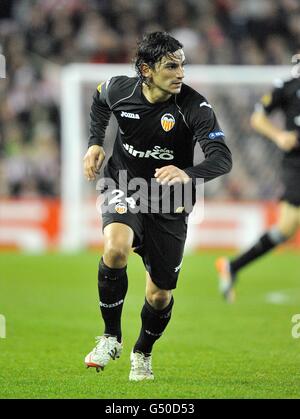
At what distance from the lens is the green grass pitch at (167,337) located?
5.34m

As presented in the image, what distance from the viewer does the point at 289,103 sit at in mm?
9352

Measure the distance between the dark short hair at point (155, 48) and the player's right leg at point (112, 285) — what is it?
969 mm

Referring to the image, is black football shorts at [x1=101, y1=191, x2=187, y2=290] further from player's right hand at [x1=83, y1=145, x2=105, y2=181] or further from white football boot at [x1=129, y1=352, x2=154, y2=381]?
white football boot at [x1=129, y1=352, x2=154, y2=381]

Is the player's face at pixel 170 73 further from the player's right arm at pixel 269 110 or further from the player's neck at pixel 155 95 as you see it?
the player's right arm at pixel 269 110

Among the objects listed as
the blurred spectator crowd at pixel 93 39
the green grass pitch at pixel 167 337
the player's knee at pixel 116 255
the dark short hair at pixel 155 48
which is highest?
the blurred spectator crowd at pixel 93 39

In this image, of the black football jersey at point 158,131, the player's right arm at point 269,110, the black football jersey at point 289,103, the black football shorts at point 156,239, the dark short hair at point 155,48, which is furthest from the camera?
the black football jersey at point 289,103

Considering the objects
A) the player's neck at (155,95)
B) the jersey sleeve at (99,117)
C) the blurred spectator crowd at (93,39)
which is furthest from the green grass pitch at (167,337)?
the blurred spectator crowd at (93,39)

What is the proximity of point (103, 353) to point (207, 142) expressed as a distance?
137 centimetres

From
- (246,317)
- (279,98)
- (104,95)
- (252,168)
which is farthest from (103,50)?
(104,95)

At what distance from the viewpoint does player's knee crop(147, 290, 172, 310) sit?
18.8 feet

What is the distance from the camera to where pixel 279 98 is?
367 inches

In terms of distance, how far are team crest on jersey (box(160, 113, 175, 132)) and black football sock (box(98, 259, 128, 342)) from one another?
856mm

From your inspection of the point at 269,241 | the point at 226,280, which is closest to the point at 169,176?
the point at 269,241

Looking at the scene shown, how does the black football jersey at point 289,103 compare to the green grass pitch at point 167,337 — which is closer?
the green grass pitch at point 167,337
